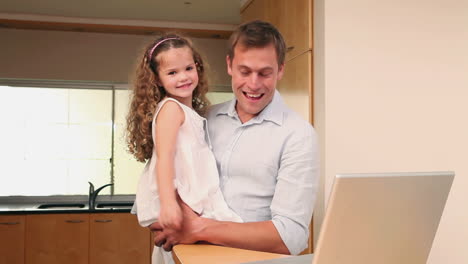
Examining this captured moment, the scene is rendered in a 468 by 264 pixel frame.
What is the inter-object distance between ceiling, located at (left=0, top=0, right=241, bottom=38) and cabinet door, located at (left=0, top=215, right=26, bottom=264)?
1.86 metres

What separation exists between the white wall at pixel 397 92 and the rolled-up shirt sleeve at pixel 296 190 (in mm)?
1231

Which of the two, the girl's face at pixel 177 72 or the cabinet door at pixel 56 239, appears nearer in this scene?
the girl's face at pixel 177 72

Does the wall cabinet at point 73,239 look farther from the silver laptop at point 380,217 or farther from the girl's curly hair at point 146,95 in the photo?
the silver laptop at point 380,217

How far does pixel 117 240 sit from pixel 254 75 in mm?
3028

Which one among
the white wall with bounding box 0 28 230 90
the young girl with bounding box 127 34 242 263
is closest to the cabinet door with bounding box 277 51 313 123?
the young girl with bounding box 127 34 242 263

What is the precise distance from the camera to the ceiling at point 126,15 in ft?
13.9

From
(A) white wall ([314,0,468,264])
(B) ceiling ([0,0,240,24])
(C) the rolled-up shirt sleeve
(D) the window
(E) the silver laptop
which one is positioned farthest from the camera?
(D) the window

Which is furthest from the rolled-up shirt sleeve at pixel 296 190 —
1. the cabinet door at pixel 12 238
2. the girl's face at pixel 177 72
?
the cabinet door at pixel 12 238

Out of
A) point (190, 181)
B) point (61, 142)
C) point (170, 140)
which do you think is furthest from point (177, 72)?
point (61, 142)

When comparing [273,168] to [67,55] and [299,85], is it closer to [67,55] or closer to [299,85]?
[299,85]

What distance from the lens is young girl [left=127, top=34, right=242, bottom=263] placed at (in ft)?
4.80

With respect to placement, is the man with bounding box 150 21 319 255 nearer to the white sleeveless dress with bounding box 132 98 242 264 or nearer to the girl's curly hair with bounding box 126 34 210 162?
the white sleeveless dress with bounding box 132 98 242 264

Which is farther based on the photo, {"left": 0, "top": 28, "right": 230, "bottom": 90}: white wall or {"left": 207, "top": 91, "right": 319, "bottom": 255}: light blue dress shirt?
{"left": 0, "top": 28, "right": 230, "bottom": 90}: white wall

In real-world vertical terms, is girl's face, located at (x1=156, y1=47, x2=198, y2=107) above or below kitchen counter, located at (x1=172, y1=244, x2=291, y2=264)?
above
